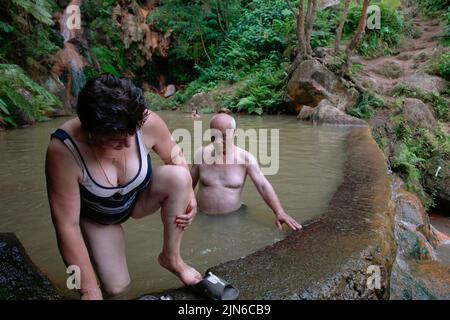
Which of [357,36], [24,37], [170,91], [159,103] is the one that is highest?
[357,36]

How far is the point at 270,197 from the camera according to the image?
296cm

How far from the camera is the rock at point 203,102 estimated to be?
531 inches

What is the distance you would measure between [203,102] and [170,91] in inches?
195

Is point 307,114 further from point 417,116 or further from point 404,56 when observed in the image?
point 404,56

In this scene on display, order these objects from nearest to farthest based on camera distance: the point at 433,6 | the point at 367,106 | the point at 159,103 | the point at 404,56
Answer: the point at 367,106 < the point at 404,56 < the point at 159,103 < the point at 433,6

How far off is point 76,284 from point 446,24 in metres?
16.4

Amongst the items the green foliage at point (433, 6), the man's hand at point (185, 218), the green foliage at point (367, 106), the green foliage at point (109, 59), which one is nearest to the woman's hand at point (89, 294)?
the man's hand at point (185, 218)

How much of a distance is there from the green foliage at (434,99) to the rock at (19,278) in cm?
1015

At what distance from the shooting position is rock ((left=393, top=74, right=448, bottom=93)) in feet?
34.8

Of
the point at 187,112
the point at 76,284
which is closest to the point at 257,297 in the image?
the point at 76,284

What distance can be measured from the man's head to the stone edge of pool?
0.95m

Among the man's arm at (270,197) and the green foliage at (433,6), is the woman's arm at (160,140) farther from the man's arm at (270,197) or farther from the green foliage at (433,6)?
the green foliage at (433,6)

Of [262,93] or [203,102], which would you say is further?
[203,102]

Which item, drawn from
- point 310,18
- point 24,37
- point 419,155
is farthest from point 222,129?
point 24,37
